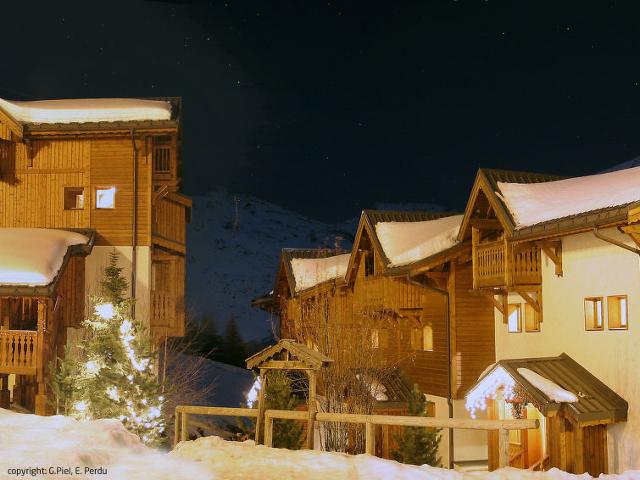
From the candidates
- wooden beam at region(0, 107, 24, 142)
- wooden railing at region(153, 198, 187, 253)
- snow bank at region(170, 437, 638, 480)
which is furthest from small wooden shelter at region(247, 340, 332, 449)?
wooden beam at region(0, 107, 24, 142)

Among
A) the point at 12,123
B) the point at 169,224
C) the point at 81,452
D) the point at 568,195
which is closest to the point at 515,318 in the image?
the point at 568,195

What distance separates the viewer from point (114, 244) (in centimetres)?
2725

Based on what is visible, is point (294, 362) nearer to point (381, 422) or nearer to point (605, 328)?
point (381, 422)

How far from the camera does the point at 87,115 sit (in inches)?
1087

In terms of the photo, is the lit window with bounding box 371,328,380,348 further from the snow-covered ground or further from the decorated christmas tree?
the snow-covered ground

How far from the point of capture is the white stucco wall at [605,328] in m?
18.3

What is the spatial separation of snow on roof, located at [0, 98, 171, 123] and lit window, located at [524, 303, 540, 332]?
13.2m

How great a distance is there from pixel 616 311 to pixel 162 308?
597 inches

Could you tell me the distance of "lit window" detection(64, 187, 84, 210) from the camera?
91.1 feet

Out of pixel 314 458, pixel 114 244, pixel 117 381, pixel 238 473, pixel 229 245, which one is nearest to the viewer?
pixel 238 473

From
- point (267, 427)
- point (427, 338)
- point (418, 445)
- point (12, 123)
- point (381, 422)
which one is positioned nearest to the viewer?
point (381, 422)

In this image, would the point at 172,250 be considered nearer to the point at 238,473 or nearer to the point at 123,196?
the point at 123,196

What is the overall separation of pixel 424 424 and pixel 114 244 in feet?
53.3

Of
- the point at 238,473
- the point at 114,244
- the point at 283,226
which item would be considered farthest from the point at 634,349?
the point at 283,226
